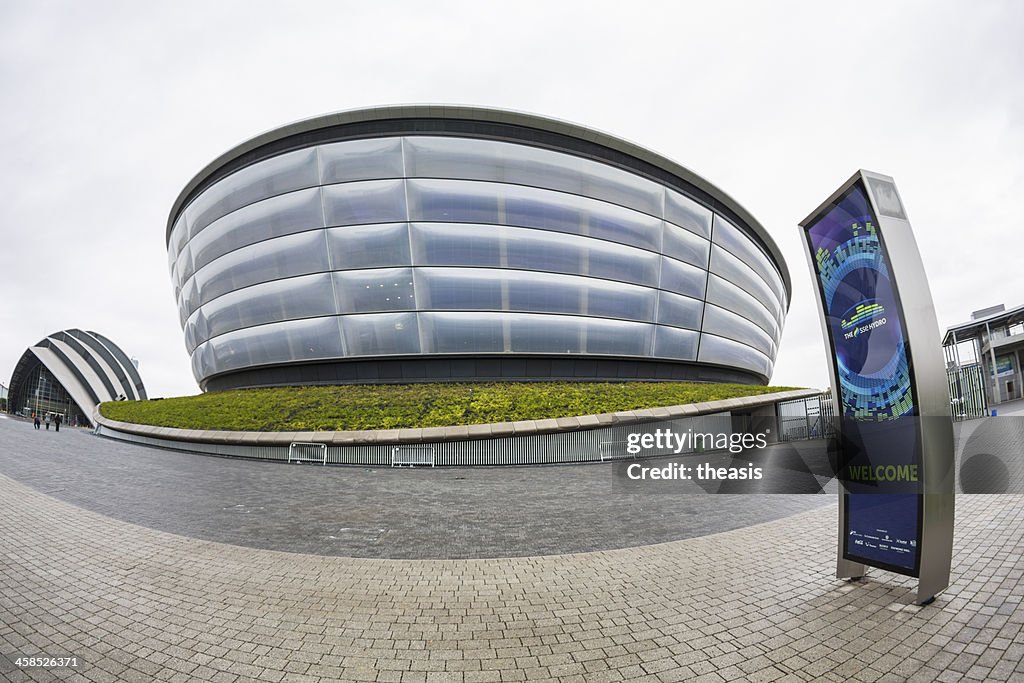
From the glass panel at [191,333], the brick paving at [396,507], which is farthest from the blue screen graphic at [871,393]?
the glass panel at [191,333]

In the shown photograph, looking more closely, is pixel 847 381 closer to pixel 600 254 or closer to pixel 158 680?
pixel 158 680

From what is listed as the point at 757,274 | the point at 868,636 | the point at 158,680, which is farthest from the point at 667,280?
the point at 158,680

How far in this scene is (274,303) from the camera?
2498 cm

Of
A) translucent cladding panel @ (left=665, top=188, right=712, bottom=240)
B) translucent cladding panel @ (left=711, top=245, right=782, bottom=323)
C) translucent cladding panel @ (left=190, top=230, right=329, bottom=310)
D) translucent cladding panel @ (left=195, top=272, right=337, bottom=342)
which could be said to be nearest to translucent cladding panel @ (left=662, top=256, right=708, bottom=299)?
translucent cladding panel @ (left=711, top=245, right=782, bottom=323)

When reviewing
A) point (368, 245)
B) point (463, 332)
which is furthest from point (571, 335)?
point (368, 245)

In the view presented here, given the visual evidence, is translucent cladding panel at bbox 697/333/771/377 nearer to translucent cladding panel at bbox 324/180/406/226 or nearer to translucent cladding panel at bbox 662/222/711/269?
translucent cladding panel at bbox 662/222/711/269

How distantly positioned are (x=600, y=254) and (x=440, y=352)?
9.76 m

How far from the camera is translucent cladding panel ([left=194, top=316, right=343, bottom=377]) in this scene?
24.0 meters

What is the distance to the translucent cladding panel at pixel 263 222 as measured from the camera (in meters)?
23.9

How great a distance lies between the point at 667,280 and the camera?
26.9 meters

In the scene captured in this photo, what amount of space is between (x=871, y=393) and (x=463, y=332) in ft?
63.2

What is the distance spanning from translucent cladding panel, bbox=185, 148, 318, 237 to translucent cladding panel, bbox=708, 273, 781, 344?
2396cm

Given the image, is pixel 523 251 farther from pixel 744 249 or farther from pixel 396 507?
pixel 744 249

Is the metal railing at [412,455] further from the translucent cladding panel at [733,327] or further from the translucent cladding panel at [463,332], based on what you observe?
the translucent cladding panel at [733,327]
